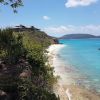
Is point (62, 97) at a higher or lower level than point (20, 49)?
lower

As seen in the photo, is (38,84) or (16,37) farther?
(16,37)

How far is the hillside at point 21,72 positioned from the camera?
13312 millimetres

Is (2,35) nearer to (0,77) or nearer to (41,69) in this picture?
(41,69)

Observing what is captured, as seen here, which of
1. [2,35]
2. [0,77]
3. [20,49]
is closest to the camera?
[0,77]

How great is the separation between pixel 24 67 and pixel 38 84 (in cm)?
199

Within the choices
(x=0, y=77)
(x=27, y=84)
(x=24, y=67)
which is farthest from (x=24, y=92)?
(x=24, y=67)

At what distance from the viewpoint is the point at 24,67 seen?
16.9 m

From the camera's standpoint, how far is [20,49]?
20.0m

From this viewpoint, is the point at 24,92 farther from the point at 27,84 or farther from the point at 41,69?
the point at 41,69

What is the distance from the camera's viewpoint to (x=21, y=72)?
1577 cm

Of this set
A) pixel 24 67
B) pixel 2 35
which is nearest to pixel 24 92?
pixel 24 67

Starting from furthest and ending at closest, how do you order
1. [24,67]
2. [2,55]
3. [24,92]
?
[2,55] → [24,67] → [24,92]

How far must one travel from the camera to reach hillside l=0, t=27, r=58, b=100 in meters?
13.3

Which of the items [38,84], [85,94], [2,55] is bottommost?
[85,94]
